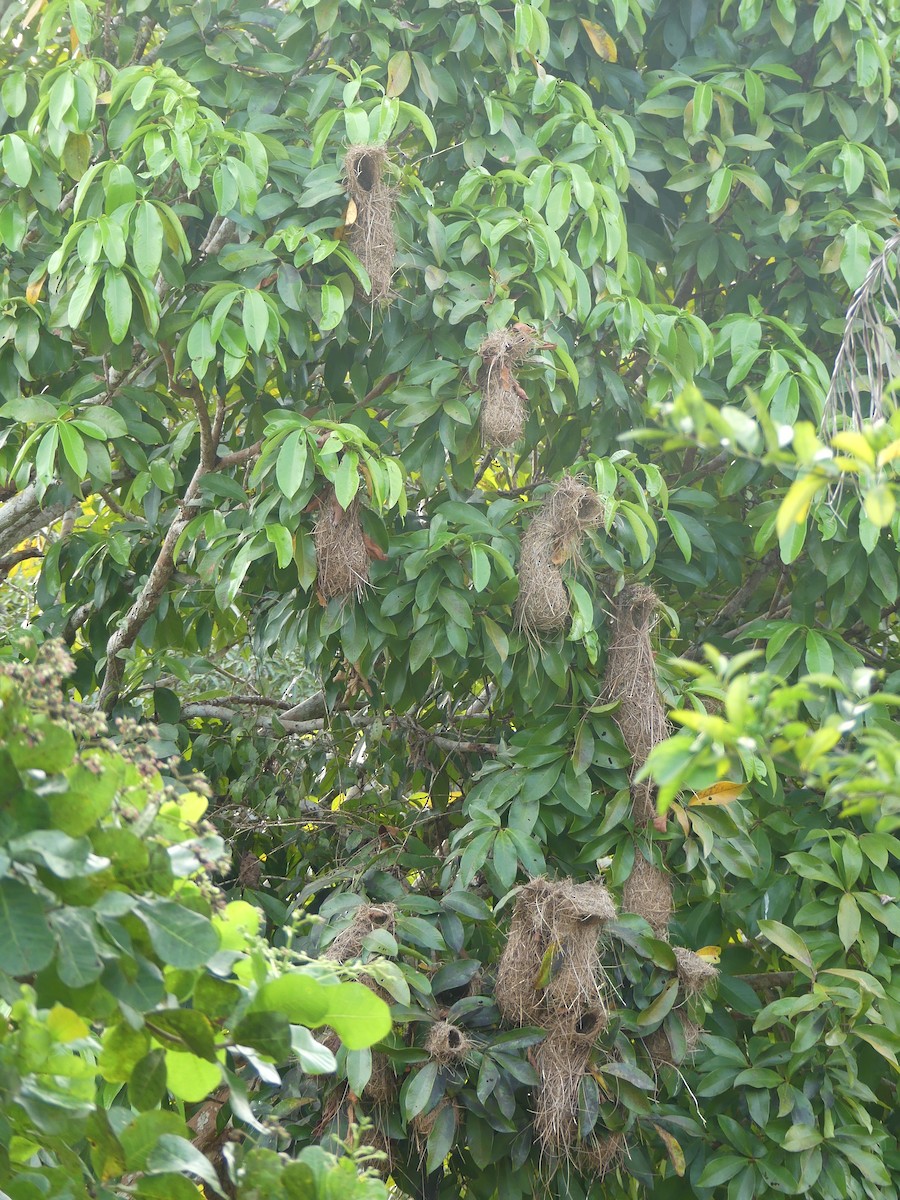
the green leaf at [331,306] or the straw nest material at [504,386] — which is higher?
the green leaf at [331,306]

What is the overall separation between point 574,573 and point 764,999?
4.47 feet

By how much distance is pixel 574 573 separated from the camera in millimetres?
2756

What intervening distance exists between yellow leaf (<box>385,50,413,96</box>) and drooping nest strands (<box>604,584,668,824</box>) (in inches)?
48.0

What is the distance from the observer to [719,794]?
2770 millimetres

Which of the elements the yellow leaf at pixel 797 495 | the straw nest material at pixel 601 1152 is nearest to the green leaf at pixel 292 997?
the yellow leaf at pixel 797 495

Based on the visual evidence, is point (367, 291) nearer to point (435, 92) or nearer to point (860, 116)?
point (435, 92)

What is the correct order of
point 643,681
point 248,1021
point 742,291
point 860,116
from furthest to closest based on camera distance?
point 742,291 < point 860,116 < point 643,681 < point 248,1021

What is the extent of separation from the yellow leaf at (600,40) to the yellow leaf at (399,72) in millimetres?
553

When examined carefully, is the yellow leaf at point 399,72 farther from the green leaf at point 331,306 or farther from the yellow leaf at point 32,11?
the yellow leaf at point 32,11

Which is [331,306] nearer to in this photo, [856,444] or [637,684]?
[637,684]

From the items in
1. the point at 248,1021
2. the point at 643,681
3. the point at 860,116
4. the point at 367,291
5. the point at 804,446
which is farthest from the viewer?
the point at 860,116

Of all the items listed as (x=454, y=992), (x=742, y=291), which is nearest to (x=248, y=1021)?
(x=454, y=992)

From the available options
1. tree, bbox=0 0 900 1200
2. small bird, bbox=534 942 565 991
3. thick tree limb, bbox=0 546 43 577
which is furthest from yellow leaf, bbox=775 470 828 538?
thick tree limb, bbox=0 546 43 577

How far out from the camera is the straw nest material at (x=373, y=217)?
2691 millimetres
